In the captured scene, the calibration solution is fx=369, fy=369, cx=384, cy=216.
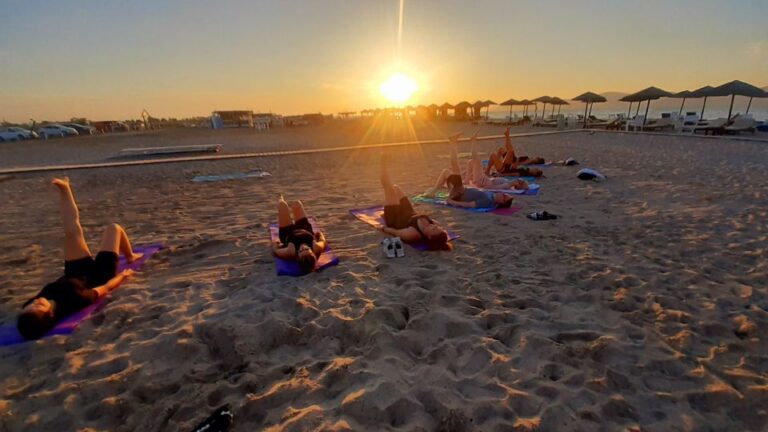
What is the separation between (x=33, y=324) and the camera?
2572 mm

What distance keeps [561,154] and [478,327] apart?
11766 millimetres

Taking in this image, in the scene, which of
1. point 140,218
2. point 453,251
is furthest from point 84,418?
point 140,218

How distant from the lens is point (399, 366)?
2.31 m

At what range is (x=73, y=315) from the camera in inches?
114

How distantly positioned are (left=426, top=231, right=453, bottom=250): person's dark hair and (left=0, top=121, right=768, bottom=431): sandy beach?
100 mm

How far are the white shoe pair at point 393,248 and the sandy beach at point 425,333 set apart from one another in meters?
0.12

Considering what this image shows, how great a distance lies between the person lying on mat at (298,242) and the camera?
359 cm

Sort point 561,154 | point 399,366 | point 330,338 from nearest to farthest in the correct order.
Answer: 1. point 399,366
2. point 330,338
3. point 561,154

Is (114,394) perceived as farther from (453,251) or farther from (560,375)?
(453,251)

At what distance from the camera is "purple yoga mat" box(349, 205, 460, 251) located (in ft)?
14.9

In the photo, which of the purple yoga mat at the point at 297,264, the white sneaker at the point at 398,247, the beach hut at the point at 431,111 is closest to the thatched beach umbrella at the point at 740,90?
the white sneaker at the point at 398,247

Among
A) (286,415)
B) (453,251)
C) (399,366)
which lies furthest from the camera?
(453,251)

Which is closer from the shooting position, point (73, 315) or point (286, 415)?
point (286, 415)

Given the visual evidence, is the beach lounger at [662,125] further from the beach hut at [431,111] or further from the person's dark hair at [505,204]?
the beach hut at [431,111]
